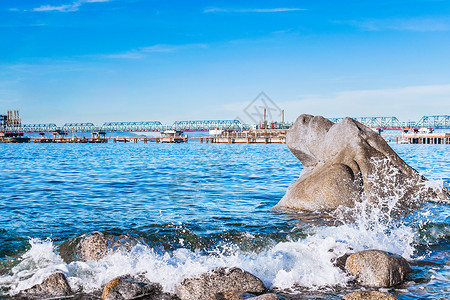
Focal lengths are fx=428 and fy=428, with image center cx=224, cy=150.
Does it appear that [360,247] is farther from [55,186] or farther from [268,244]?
[55,186]

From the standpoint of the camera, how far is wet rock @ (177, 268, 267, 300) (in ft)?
23.0

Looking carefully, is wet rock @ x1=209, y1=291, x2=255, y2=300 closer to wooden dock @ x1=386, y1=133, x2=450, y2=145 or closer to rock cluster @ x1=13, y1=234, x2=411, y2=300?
rock cluster @ x1=13, y1=234, x2=411, y2=300

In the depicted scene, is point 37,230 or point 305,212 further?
point 305,212

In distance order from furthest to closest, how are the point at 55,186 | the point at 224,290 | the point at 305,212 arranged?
the point at 55,186 → the point at 305,212 → the point at 224,290

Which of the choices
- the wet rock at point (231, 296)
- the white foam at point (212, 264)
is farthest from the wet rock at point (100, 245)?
the wet rock at point (231, 296)

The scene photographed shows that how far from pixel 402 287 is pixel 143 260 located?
4707 millimetres

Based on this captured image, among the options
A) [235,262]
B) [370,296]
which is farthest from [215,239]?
[370,296]

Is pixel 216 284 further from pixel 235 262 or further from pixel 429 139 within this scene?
pixel 429 139

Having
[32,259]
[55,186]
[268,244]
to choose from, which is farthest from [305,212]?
[55,186]

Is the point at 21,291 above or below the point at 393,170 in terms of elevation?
below

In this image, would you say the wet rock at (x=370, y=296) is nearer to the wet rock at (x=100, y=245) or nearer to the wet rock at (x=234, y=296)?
the wet rock at (x=234, y=296)

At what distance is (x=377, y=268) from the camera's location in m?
7.63

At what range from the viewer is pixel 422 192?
44.3ft

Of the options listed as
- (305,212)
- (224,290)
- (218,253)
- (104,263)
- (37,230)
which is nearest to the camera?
Answer: (224,290)
